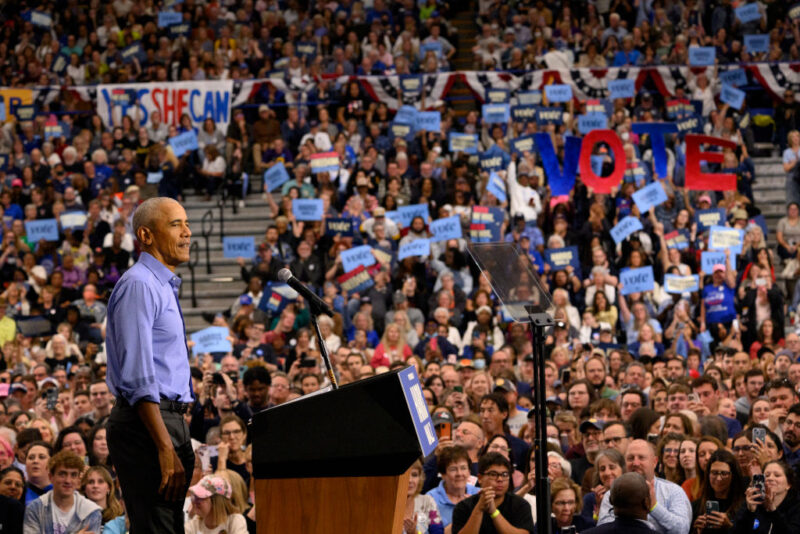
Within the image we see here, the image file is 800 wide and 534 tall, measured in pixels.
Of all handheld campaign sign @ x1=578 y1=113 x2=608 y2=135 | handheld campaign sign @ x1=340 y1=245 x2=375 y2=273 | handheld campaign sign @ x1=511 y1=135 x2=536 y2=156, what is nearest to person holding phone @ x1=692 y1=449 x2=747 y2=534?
handheld campaign sign @ x1=340 y1=245 x2=375 y2=273

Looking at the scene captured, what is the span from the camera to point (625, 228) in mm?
14570

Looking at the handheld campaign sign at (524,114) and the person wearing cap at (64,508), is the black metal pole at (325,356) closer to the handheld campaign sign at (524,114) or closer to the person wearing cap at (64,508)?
the person wearing cap at (64,508)

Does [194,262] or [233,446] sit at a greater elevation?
[233,446]

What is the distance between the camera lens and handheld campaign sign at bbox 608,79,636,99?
17.2 metres

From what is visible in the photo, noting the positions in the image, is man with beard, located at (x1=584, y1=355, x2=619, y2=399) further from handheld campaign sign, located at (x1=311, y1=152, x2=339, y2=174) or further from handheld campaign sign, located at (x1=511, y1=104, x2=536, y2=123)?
handheld campaign sign, located at (x1=511, y1=104, x2=536, y2=123)

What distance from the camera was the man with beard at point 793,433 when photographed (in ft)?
25.0

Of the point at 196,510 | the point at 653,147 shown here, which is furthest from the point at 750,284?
the point at 196,510

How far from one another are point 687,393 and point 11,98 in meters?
13.2

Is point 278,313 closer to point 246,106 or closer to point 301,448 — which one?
point 246,106

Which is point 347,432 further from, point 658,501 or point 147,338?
point 658,501

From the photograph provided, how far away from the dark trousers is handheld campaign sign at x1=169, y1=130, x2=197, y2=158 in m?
13.7

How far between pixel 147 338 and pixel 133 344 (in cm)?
5

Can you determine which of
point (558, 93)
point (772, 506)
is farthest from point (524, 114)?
point (772, 506)

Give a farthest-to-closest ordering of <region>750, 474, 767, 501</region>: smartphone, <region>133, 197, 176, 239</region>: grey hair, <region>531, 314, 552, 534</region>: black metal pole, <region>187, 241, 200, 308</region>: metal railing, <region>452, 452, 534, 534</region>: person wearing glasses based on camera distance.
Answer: <region>187, 241, 200, 308</region>: metal railing, <region>452, 452, 534, 534</region>: person wearing glasses, <region>750, 474, 767, 501</region>: smartphone, <region>531, 314, 552, 534</region>: black metal pole, <region>133, 197, 176, 239</region>: grey hair
